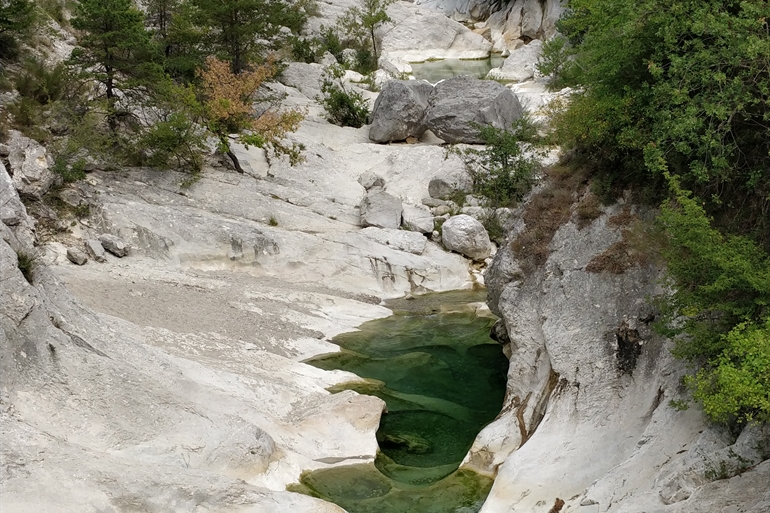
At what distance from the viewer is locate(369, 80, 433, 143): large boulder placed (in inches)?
1453

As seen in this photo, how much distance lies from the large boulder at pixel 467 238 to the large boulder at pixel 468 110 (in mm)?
8687

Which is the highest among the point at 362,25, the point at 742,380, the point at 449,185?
the point at 742,380

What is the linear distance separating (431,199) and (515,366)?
16950mm

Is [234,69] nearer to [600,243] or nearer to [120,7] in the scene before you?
[120,7]

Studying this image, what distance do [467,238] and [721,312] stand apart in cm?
1778

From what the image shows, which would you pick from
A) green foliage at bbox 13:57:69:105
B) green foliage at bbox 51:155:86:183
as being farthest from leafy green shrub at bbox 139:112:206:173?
green foliage at bbox 13:57:69:105

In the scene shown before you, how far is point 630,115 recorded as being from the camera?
15.1m

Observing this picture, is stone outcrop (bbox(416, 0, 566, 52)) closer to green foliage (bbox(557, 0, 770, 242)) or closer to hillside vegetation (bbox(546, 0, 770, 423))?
hillside vegetation (bbox(546, 0, 770, 423))

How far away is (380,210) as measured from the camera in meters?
29.2

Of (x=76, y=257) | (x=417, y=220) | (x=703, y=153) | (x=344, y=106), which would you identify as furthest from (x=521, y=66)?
(x=703, y=153)

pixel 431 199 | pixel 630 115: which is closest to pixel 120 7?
pixel 431 199

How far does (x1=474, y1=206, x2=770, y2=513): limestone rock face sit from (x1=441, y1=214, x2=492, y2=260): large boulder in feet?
34.6

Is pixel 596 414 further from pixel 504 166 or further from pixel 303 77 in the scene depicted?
pixel 303 77

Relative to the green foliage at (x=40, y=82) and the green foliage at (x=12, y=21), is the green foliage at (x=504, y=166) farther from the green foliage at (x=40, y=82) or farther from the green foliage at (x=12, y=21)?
the green foliage at (x=12, y=21)
